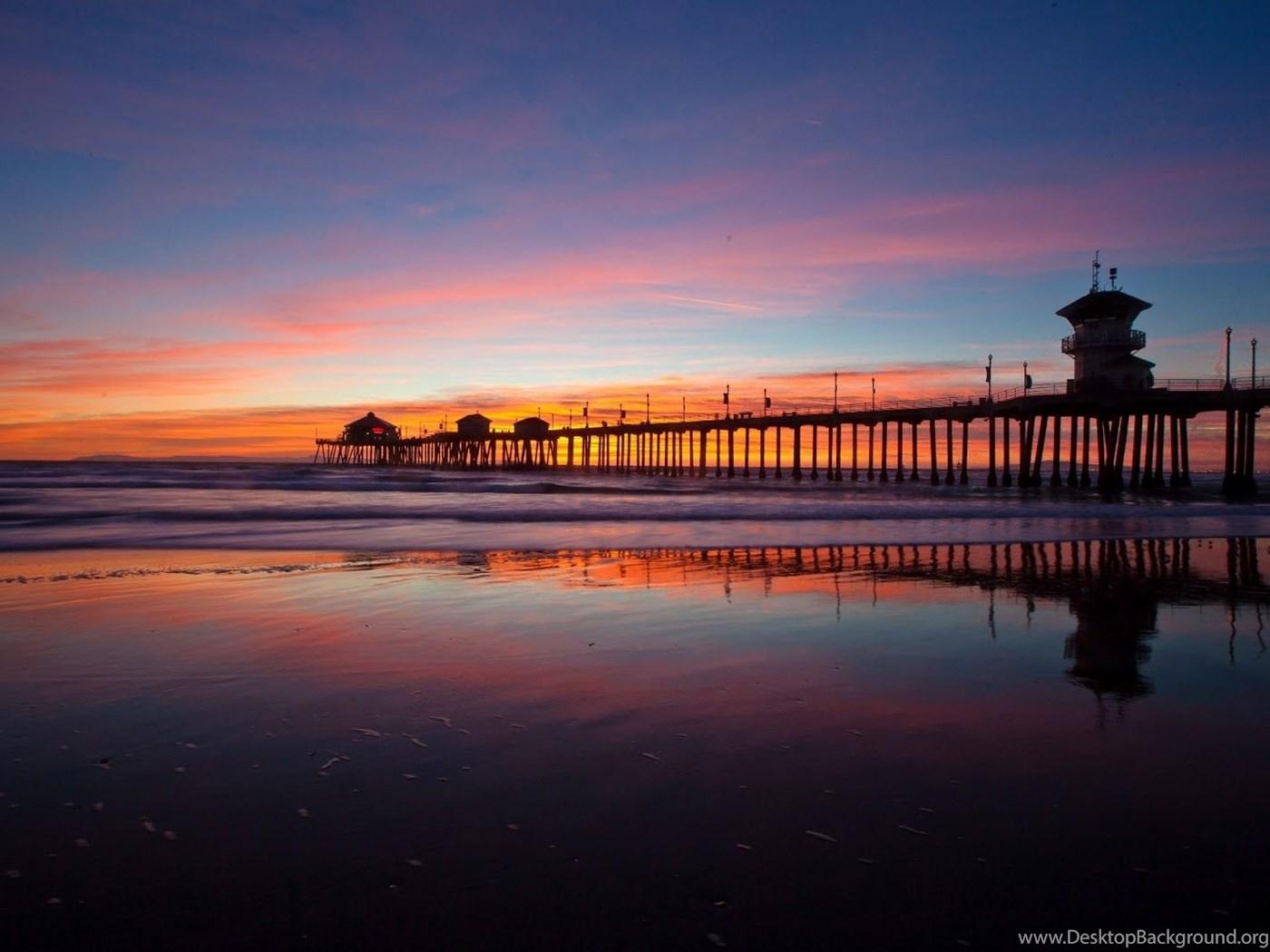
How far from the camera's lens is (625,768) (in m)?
3.91

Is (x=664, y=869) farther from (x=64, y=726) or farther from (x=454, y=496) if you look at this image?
(x=454, y=496)

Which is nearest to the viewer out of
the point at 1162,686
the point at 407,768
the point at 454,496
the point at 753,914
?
the point at 753,914

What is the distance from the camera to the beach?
8.96ft

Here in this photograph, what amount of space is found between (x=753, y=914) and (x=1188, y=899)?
1.46 meters

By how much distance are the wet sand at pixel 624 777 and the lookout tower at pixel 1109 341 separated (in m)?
39.6

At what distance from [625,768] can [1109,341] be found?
46741mm

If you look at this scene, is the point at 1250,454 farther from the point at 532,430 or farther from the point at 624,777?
the point at 532,430

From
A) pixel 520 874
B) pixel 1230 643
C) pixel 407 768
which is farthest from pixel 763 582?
pixel 520 874

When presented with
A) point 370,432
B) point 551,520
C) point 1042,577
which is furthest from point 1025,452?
point 370,432

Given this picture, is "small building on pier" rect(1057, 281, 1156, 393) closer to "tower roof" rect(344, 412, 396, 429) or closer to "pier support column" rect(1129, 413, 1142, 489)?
"pier support column" rect(1129, 413, 1142, 489)

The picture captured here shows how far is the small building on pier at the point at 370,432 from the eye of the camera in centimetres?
11650

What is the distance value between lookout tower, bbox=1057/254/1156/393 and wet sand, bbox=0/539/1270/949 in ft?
130

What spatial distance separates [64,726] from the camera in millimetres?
Answer: 4516

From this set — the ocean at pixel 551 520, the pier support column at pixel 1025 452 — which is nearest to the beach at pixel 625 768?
the ocean at pixel 551 520
